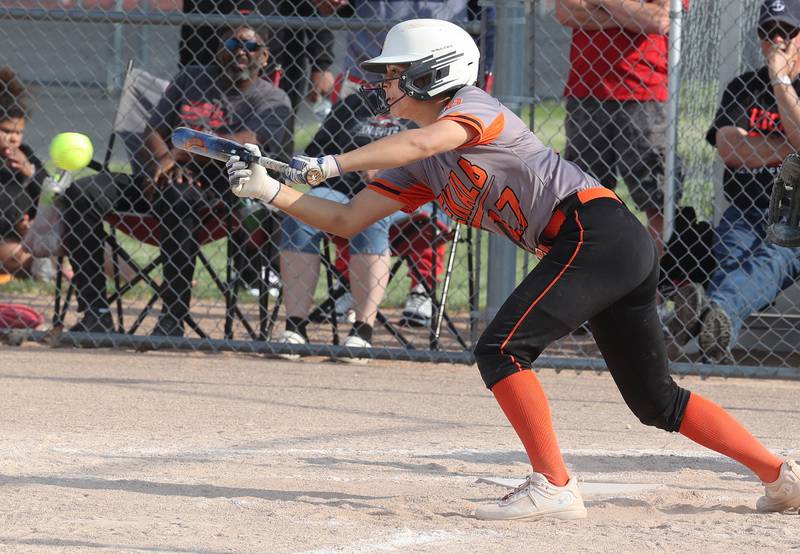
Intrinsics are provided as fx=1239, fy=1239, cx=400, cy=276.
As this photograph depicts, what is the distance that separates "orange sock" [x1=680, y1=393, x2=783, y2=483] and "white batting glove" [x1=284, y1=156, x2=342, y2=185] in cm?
133

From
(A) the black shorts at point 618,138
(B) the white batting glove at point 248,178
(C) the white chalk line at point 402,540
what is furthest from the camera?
(A) the black shorts at point 618,138

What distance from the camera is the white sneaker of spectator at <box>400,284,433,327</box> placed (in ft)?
25.3

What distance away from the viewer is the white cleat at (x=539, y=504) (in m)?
3.61

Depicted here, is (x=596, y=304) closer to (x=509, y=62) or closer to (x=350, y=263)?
(x=509, y=62)

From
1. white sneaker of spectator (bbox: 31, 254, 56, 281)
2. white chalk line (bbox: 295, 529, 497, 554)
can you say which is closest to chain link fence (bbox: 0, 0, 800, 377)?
white sneaker of spectator (bbox: 31, 254, 56, 281)

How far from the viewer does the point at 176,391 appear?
5711mm

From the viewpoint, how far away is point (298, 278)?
641 cm

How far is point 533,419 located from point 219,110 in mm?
3742

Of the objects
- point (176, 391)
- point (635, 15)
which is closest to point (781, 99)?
point (635, 15)

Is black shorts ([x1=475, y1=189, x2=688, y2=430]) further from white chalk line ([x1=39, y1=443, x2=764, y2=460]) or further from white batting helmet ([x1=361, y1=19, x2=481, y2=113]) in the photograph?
white chalk line ([x1=39, y1=443, x2=764, y2=460])

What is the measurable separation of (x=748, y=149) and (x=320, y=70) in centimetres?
304

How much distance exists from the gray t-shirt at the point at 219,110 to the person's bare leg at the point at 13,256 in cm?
113

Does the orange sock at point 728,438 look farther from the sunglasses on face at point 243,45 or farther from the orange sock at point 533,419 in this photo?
the sunglasses on face at point 243,45

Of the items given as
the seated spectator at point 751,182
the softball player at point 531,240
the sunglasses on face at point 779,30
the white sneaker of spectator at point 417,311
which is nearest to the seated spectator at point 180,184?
the white sneaker of spectator at point 417,311
